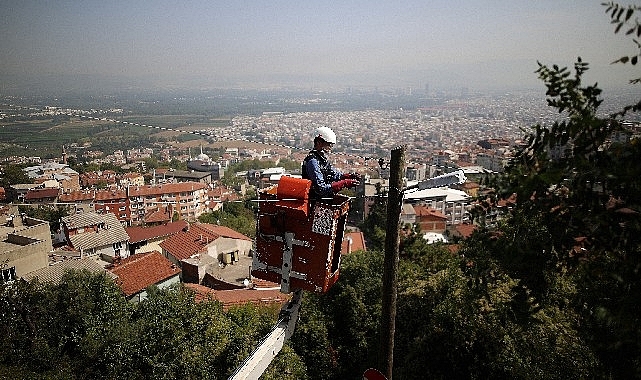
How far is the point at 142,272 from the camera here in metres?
23.1

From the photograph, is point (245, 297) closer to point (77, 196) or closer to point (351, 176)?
point (351, 176)

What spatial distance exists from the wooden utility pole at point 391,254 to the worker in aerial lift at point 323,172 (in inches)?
25.7

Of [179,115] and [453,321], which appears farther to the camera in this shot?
[179,115]

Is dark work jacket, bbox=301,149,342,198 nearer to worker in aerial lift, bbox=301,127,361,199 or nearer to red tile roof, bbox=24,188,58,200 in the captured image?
worker in aerial lift, bbox=301,127,361,199

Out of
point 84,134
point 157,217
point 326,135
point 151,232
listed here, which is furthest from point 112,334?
point 84,134

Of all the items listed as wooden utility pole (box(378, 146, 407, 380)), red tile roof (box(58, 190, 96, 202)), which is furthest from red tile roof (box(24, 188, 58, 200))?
wooden utility pole (box(378, 146, 407, 380))

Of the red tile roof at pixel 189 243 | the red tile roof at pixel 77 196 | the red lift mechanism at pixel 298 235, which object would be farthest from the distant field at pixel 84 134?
the red lift mechanism at pixel 298 235

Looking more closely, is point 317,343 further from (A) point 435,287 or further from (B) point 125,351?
(B) point 125,351

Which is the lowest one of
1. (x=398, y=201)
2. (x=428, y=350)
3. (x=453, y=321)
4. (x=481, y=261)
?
(x=428, y=350)

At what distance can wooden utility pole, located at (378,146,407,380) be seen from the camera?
3912 mm

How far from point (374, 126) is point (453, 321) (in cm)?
11313

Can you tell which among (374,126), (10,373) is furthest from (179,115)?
(10,373)

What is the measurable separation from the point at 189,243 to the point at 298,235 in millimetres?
29805

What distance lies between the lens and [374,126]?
391 ft
